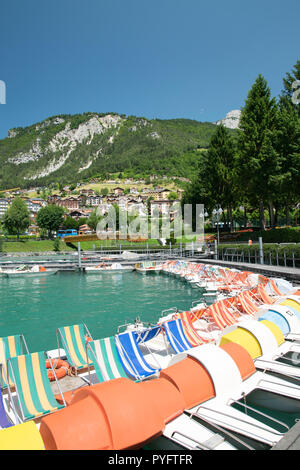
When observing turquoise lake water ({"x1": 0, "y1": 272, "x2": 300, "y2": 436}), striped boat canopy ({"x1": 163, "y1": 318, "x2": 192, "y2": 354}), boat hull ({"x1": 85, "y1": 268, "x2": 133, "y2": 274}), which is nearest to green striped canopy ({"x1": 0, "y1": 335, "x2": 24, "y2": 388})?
striped boat canopy ({"x1": 163, "y1": 318, "x2": 192, "y2": 354})

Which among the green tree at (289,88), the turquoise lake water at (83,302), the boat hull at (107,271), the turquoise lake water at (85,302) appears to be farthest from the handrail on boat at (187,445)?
the green tree at (289,88)

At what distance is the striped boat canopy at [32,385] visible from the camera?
4648mm

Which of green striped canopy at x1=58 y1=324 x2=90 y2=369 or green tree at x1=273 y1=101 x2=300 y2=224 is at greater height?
green tree at x1=273 y1=101 x2=300 y2=224

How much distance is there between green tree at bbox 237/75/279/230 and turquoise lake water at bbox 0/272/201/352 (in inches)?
492

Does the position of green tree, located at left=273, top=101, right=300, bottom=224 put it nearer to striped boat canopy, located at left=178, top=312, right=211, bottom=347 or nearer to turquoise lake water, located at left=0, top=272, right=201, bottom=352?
turquoise lake water, located at left=0, top=272, right=201, bottom=352

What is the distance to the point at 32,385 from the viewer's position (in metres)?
4.88

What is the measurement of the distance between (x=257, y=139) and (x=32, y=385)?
106 ft

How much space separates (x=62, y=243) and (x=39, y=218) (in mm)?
19583

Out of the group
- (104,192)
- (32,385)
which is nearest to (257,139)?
(32,385)

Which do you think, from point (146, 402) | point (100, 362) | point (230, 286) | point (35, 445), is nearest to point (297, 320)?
point (100, 362)

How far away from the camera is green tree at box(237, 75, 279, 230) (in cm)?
2892

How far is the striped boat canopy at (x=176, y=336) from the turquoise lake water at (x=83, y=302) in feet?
15.4

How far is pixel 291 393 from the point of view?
4.73 m

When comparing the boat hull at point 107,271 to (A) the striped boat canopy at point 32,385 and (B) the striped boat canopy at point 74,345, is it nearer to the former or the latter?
(B) the striped boat canopy at point 74,345
